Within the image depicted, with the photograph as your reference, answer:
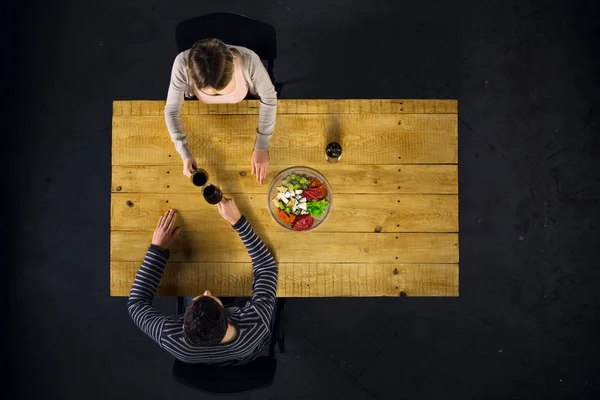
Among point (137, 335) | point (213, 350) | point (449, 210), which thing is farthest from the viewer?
point (137, 335)

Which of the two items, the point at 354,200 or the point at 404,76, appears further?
the point at 404,76

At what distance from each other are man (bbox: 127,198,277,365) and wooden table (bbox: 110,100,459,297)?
0.09 metres

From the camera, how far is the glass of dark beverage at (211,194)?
182 centimetres

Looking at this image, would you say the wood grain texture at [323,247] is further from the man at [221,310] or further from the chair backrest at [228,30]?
the chair backrest at [228,30]

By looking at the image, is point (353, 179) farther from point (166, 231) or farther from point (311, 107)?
point (166, 231)

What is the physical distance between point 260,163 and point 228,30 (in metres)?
0.71

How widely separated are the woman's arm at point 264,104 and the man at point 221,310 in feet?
1.03

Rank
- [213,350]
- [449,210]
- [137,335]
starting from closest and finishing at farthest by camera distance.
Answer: [213,350]
[449,210]
[137,335]

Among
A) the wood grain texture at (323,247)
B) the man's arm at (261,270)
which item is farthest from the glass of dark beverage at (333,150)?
the man's arm at (261,270)

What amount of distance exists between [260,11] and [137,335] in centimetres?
232

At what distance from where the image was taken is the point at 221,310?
1.69 m
